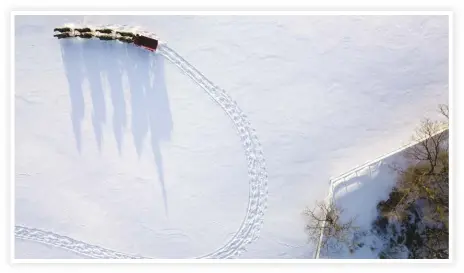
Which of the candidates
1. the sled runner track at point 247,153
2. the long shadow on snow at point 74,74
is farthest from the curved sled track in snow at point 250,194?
the long shadow on snow at point 74,74

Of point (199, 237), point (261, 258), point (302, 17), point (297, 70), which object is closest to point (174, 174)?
point (199, 237)

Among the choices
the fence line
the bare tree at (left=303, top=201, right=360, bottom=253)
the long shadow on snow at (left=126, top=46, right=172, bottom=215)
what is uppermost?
the long shadow on snow at (left=126, top=46, right=172, bottom=215)

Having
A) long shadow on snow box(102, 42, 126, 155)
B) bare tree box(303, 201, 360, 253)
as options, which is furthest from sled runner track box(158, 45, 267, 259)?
bare tree box(303, 201, 360, 253)

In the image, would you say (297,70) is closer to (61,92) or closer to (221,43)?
(221,43)

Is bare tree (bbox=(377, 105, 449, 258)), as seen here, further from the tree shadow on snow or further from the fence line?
the tree shadow on snow
